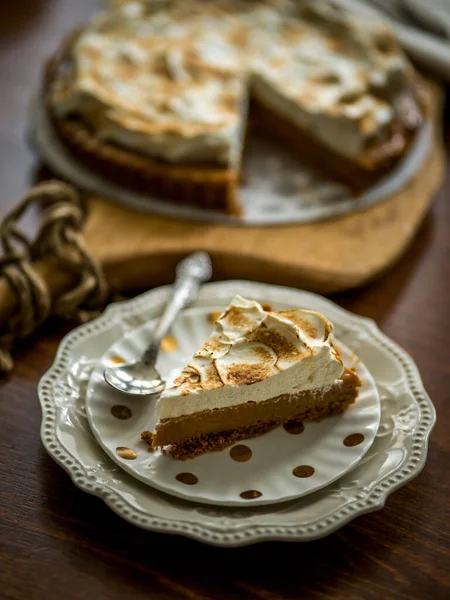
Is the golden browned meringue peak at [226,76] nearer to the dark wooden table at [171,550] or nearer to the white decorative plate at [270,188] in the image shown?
the white decorative plate at [270,188]

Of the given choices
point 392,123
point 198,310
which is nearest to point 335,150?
point 392,123

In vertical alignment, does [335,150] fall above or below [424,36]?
below

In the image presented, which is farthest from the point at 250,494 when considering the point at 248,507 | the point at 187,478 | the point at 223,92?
the point at 223,92

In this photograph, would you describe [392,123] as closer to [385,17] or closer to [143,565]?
[385,17]

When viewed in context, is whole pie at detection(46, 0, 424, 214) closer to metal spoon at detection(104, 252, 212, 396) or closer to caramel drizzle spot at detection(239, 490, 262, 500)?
metal spoon at detection(104, 252, 212, 396)

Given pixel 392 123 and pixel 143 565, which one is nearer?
pixel 143 565

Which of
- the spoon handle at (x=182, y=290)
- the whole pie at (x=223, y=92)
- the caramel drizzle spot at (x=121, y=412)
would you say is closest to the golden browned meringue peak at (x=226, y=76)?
the whole pie at (x=223, y=92)
